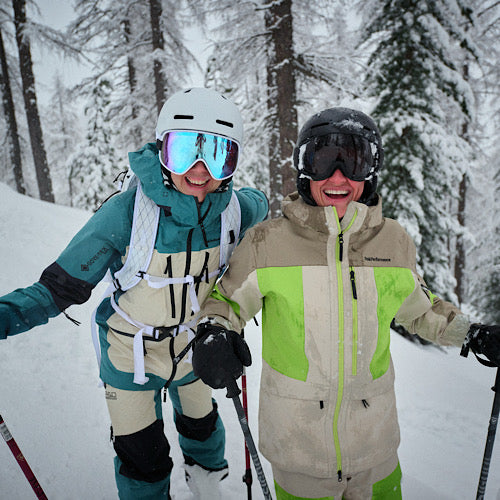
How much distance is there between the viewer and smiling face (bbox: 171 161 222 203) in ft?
6.72

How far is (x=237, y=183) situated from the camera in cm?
1317

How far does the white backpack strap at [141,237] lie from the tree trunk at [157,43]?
10.2m

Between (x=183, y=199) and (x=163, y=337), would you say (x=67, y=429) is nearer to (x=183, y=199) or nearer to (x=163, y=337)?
(x=163, y=337)

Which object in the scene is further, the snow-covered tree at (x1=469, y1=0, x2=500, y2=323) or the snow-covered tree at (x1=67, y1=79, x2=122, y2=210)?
the snow-covered tree at (x1=67, y1=79, x2=122, y2=210)

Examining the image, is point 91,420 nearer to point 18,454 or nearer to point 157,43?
point 18,454

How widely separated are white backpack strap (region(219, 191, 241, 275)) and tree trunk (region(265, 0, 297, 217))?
479 centimetres

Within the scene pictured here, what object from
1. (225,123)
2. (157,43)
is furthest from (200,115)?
(157,43)

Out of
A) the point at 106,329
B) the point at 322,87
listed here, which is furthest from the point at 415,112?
the point at 106,329

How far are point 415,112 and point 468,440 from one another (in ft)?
Answer: 24.1

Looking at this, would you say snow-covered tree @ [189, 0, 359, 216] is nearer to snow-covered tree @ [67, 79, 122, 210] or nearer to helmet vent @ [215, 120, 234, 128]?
helmet vent @ [215, 120, 234, 128]

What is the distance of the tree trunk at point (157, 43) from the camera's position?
10797 millimetres

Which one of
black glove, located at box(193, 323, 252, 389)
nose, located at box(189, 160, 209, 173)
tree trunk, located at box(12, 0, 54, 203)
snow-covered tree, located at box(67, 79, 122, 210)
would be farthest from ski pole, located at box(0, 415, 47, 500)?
snow-covered tree, located at box(67, 79, 122, 210)

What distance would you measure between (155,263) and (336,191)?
1189 mm

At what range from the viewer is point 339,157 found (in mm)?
1902
